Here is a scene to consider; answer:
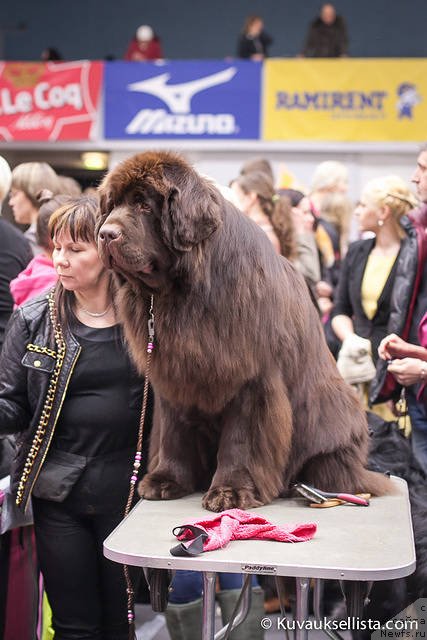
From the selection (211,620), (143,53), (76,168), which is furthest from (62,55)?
(211,620)

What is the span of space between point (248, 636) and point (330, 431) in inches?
38.6

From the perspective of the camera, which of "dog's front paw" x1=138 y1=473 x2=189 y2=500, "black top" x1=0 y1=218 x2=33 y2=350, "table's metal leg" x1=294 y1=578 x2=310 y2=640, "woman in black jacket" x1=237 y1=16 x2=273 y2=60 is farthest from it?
"woman in black jacket" x1=237 y1=16 x2=273 y2=60

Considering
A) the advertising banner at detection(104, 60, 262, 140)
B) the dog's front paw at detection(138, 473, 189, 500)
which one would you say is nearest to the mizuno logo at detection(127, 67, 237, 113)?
the advertising banner at detection(104, 60, 262, 140)

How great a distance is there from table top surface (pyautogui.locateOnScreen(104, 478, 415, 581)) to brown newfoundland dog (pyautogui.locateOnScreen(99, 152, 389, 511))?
0.33ft

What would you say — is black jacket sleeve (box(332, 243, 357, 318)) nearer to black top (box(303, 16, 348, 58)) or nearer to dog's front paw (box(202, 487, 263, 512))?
dog's front paw (box(202, 487, 263, 512))

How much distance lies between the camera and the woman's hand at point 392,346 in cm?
272

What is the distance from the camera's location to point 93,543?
2.54m

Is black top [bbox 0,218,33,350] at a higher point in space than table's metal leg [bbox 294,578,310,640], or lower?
higher

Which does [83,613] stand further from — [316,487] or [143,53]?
[143,53]

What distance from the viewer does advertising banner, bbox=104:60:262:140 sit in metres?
9.56

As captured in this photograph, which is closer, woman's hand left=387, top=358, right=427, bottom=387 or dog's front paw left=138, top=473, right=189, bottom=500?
dog's front paw left=138, top=473, right=189, bottom=500

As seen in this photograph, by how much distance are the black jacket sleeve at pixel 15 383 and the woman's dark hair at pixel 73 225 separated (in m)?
0.12

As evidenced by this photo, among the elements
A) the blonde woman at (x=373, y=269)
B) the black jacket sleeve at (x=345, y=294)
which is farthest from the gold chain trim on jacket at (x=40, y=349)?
the black jacket sleeve at (x=345, y=294)

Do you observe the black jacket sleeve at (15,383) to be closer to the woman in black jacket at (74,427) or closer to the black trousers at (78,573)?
the woman in black jacket at (74,427)
